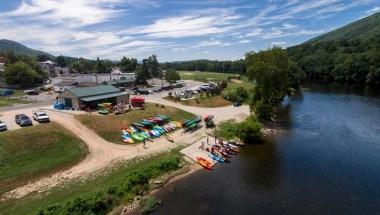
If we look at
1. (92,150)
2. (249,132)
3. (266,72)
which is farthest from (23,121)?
(266,72)

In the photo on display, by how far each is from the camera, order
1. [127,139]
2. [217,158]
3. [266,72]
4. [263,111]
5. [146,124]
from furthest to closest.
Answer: [266,72], [263,111], [146,124], [127,139], [217,158]

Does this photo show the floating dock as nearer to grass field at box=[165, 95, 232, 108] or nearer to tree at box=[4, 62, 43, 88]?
grass field at box=[165, 95, 232, 108]

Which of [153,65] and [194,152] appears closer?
[194,152]

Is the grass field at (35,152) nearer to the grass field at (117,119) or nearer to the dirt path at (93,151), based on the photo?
the dirt path at (93,151)

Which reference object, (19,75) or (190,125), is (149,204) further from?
(19,75)

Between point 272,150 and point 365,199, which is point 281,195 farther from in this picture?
point 272,150

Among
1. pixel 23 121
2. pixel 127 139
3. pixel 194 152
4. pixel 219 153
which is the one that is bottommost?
pixel 194 152

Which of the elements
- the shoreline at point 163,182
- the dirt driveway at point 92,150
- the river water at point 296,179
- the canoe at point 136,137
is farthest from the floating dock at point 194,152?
the canoe at point 136,137
